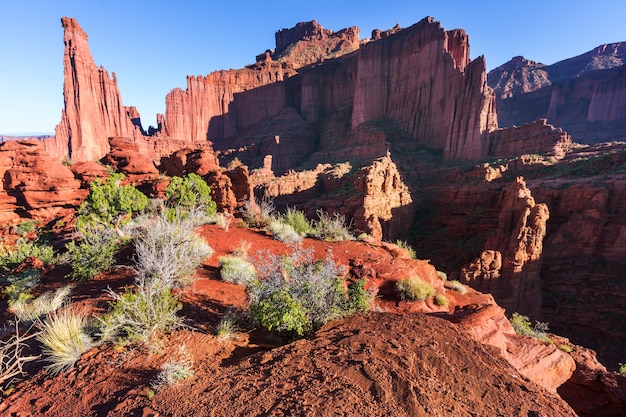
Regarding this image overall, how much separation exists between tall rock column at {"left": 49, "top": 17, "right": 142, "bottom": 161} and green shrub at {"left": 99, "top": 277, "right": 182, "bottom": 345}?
58.4 meters

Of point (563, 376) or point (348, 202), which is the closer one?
point (563, 376)

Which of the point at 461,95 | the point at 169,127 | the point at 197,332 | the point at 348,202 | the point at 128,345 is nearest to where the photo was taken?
the point at 128,345

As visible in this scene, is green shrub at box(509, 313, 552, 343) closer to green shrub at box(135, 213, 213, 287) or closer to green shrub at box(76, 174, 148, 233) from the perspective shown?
green shrub at box(135, 213, 213, 287)

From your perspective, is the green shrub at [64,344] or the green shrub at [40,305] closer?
the green shrub at [64,344]

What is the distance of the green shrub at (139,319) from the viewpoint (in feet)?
12.6

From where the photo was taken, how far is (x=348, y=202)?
25797 mm

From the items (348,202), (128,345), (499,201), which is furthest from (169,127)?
(128,345)

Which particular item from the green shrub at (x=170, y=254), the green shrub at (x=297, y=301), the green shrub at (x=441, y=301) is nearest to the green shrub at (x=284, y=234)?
the green shrub at (x=170, y=254)

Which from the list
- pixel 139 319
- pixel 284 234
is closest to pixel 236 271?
pixel 139 319

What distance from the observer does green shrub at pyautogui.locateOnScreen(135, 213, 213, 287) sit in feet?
16.7

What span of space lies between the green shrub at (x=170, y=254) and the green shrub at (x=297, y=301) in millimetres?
1623

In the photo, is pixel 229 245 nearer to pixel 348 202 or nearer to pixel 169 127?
pixel 348 202

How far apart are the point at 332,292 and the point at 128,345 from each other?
300cm

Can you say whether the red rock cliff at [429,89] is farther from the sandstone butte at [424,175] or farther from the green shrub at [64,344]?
the green shrub at [64,344]
